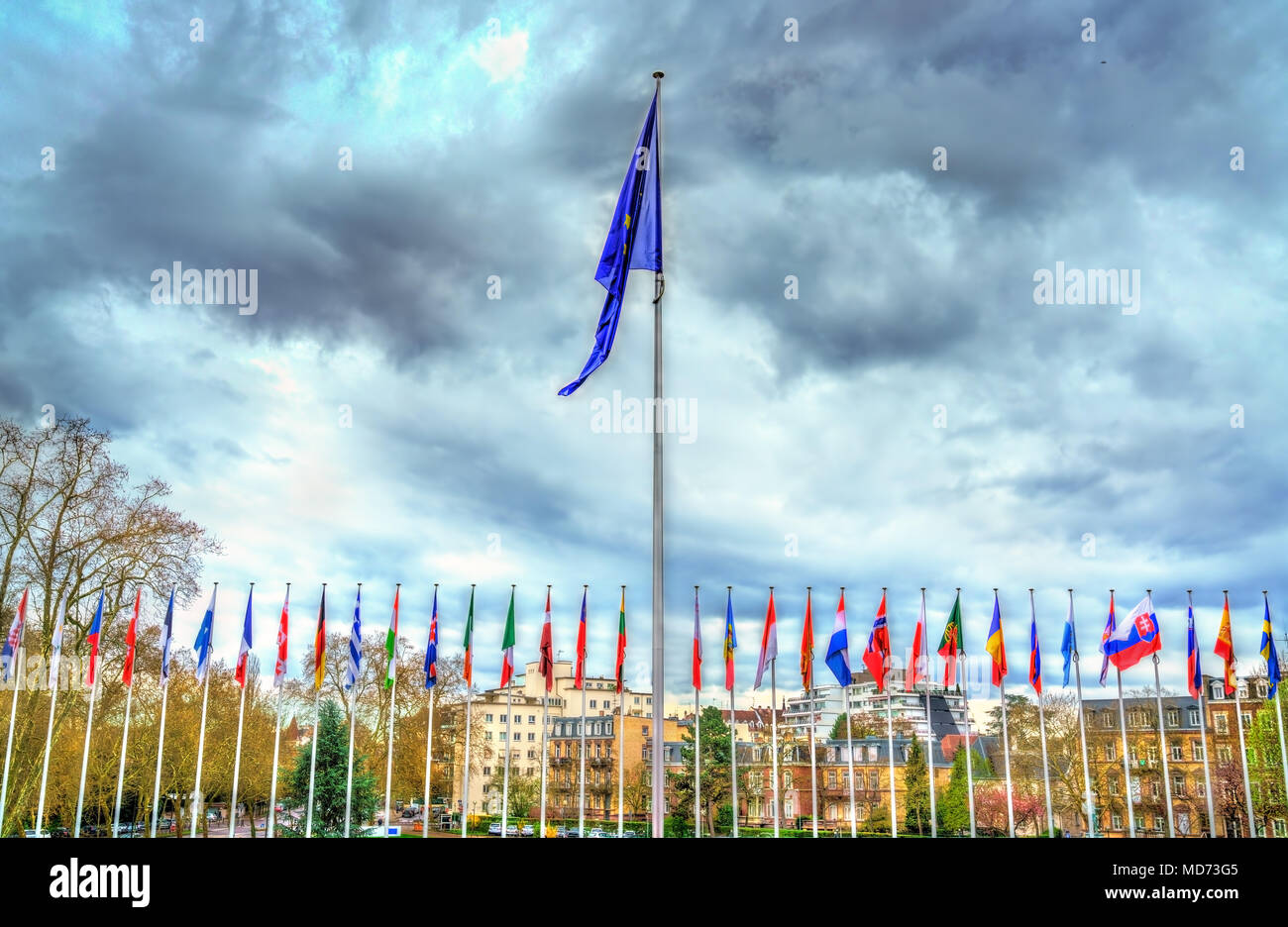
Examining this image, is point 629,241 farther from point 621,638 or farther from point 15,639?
point 15,639

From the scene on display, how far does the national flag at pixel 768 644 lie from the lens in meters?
29.5

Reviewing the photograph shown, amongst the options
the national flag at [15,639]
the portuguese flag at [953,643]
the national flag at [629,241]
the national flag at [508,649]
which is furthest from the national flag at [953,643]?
the national flag at [15,639]

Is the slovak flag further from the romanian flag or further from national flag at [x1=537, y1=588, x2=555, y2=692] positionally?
national flag at [x1=537, y1=588, x2=555, y2=692]

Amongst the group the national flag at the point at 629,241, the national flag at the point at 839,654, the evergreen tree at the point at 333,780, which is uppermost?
the national flag at the point at 629,241

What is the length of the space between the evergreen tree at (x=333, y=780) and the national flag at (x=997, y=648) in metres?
28.6

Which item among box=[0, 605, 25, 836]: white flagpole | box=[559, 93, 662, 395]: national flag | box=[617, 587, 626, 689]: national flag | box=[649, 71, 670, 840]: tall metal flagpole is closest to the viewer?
box=[649, 71, 670, 840]: tall metal flagpole

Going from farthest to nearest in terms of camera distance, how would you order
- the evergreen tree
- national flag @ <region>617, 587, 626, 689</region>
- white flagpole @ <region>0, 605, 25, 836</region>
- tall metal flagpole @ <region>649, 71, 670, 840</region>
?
the evergreen tree → national flag @ <region>617, 587, 626, 689</region> → white flagpole @ <region>0, 605, 25, 836</region> → tall metal flagpole @ <region>649, 71, 670, 840</region>

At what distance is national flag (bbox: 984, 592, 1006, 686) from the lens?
30.1 m

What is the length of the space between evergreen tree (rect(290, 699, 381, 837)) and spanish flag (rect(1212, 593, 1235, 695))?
34.5 metres

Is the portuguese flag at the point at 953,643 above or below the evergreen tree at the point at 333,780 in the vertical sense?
above

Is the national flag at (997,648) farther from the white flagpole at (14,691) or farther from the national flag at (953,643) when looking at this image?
the white flagpole at (14,691)

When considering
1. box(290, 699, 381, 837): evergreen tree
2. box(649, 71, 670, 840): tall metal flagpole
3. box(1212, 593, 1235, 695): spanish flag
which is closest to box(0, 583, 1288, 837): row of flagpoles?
box(1212, 593, 1235, 695): spanish flag

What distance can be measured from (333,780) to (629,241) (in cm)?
3632
